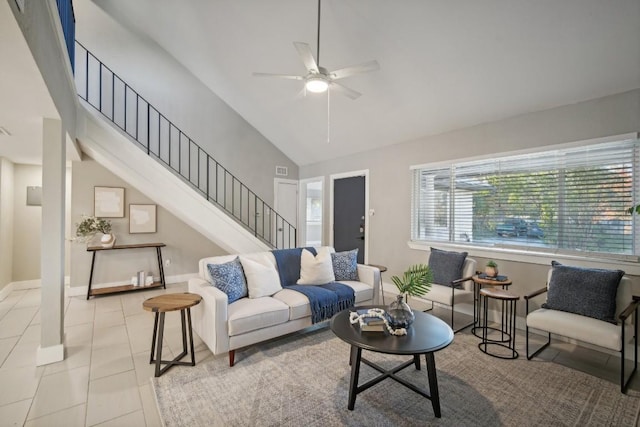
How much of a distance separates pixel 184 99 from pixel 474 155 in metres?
5.36

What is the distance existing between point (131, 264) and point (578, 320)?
245 inches

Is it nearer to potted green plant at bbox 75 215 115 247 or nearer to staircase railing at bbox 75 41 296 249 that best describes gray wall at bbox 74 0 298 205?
staircase railing at bbox 75 41 296 249

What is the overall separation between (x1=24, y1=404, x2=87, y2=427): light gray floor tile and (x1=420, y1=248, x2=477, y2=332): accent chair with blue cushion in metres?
3.27

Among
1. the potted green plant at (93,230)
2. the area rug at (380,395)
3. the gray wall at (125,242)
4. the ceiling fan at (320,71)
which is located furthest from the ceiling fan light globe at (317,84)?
the potted green plant at (93,230)

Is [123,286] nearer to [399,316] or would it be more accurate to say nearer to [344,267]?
[344,267]

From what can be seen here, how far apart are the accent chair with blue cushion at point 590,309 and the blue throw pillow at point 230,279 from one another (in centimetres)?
287

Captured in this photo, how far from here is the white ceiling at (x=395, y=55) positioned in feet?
8.48

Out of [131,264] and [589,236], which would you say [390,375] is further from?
[131,264]

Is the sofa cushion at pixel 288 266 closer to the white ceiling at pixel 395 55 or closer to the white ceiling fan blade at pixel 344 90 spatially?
the white ceiling fan blade at pixel 344 90

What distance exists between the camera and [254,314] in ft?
9.04

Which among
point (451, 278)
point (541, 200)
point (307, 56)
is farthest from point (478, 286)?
point (307, 56)

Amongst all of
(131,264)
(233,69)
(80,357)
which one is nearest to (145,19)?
(233,69)

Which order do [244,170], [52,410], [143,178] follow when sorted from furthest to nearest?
[244,170] → [143,178] → [52,410]

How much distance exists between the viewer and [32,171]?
5008 mm
